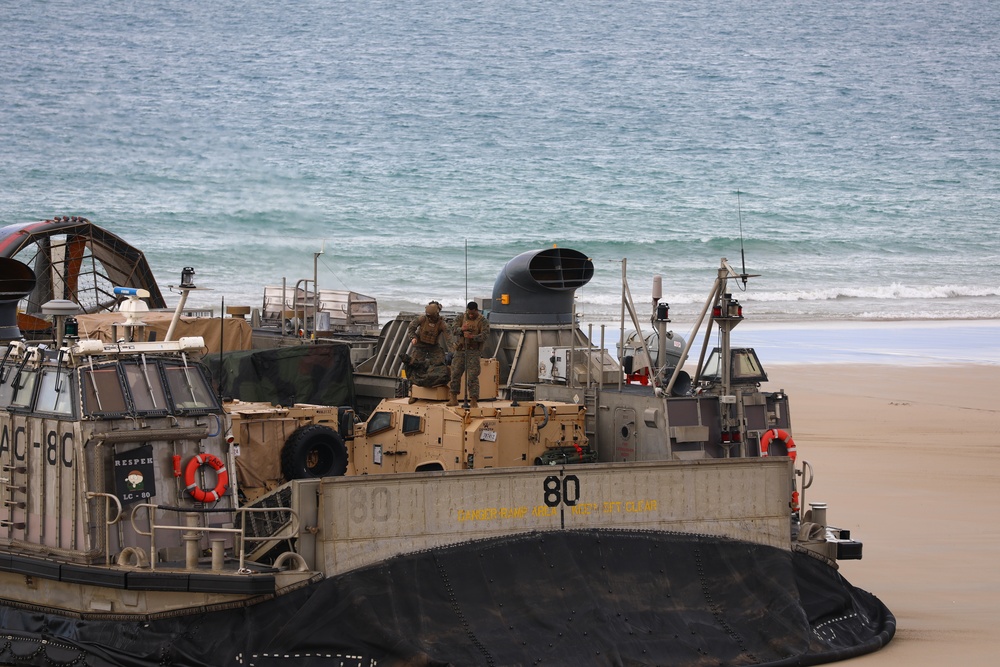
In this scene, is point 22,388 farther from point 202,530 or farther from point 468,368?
point 468,368

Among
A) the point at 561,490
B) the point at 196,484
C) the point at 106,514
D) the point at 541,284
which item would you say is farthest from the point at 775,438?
the point at 106,514

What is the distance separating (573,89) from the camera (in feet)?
252

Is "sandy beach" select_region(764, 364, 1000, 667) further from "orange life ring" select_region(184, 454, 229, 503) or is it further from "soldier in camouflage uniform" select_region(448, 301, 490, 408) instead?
"orange life ring" select_region(184, 454, 229, 503)

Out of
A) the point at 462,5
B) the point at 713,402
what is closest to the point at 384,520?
the point at 713,402

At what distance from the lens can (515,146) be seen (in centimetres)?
6700

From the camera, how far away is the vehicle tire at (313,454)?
1280cm

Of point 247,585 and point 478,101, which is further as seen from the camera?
point 478,101

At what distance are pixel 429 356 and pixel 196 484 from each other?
3.47 meters

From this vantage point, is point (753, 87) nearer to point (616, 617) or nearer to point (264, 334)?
point (264, 334)

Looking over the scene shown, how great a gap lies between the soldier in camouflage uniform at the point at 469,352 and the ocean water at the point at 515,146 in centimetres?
2383

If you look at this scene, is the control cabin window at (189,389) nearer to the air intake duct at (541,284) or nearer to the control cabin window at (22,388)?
the control cabin window at (22,388)

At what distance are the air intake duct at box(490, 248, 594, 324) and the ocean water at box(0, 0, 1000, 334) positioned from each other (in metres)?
20.9

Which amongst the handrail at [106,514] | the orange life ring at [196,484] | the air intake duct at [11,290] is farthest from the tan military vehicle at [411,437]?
the air intake duct at [11,290]

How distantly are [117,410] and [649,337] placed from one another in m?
10.2
